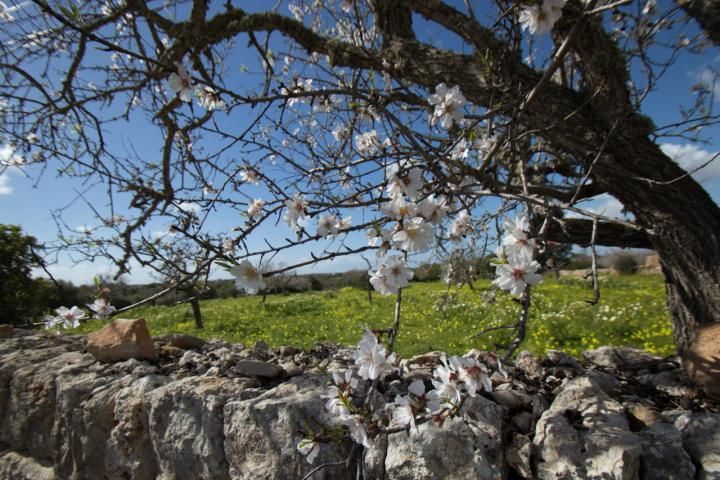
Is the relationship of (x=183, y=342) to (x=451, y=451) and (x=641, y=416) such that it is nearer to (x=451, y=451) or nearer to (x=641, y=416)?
(x=451, y=451)

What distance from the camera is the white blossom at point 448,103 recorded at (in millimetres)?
1724

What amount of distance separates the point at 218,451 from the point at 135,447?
726 mm

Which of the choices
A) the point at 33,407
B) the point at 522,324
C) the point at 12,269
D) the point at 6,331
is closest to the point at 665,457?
the point at 522,324

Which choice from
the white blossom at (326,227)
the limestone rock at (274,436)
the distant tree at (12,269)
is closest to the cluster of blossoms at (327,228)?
the white blossom at (326,227)

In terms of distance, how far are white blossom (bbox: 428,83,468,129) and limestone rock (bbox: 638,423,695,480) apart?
1.62m

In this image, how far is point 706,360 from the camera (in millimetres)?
1992

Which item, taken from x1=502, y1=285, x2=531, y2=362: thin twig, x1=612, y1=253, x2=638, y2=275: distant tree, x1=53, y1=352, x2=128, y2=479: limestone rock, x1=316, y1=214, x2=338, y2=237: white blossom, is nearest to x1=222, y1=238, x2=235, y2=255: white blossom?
x1=316, y1=214, x2=338, y2=237: white blossom

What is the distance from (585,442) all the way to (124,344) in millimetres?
3080

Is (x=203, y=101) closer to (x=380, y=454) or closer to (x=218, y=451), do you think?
(x=218, y=451)

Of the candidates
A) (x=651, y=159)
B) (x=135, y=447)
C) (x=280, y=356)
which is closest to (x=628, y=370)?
(x=651, y=159)

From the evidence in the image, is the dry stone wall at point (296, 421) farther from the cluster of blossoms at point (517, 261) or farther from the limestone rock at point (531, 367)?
the cluster of blossoms at point (517, 261)

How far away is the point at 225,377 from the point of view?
2.29m

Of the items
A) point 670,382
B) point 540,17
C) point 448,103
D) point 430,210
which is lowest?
point 670,382

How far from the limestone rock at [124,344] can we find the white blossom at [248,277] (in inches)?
78.1
